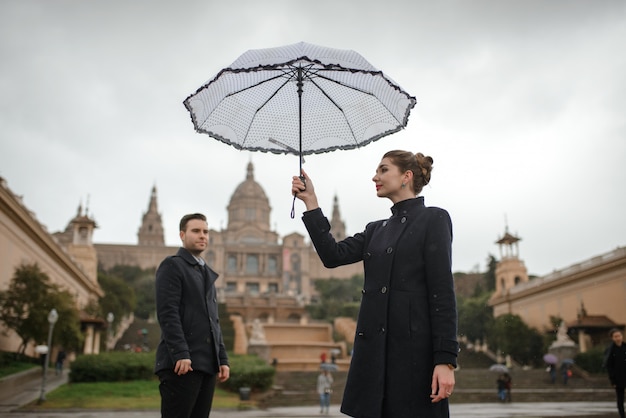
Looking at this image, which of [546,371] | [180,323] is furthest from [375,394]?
[546,371]

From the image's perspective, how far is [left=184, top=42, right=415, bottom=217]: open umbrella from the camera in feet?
14.7

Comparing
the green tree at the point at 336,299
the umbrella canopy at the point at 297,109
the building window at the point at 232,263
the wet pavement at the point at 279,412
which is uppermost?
the building window at the point at 232,263

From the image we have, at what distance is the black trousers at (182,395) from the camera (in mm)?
4227

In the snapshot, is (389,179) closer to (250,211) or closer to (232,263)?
(232,263)

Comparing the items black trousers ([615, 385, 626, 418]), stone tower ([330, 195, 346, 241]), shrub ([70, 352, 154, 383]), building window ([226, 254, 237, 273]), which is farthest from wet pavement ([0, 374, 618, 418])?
stone tower ([330, 195, 346, 241])

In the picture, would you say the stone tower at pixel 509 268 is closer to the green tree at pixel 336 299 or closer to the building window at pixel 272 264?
the green tree at pixel 336 299

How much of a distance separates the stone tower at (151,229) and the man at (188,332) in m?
111

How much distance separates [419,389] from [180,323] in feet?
6.26

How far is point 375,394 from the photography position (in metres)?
3.20

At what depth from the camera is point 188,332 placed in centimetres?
448

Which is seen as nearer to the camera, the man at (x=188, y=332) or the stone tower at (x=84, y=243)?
the man at (x=188, y=332)

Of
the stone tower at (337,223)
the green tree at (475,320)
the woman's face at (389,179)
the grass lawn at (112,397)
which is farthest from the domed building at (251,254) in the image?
the woman's face at (389,179)

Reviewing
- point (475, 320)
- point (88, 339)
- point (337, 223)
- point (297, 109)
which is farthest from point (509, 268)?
point (337, 223)

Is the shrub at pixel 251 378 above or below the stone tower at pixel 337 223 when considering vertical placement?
below
